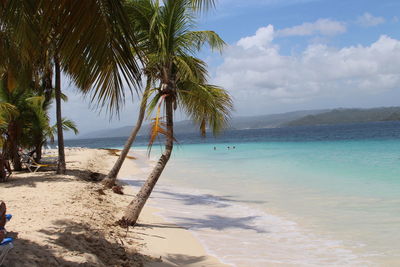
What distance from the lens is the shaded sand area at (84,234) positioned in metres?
3.82

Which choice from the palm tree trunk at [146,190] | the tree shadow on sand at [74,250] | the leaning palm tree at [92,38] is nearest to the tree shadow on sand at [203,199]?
the palm tree trunk at [146,190]

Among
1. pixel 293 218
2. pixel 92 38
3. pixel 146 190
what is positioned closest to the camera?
pixel 92 38

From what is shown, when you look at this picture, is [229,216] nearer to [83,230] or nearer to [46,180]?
[83,230]

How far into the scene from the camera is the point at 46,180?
9.18m

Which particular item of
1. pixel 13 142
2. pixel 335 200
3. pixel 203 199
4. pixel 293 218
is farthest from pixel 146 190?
pixel 13 142

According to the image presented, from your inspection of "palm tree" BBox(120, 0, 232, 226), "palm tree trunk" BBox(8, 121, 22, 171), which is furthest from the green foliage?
"palm tree trunk" BBox(8, 121, 22, 171)

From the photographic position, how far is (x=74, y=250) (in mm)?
4047

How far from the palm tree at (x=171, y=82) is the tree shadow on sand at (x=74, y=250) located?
1.23 metres

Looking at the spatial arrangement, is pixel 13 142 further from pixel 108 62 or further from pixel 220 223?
pixel 108 62

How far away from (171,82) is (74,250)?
3.25m

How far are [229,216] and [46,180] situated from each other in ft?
15.6

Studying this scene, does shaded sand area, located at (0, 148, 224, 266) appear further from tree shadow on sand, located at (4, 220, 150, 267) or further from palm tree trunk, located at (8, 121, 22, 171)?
palm tree trunk, located at (8, 121, 22, 171)

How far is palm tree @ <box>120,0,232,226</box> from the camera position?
20.4 feet

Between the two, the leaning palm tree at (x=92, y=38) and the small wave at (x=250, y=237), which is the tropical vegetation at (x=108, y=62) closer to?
the leaning palm tree at (x=92, y=38)
